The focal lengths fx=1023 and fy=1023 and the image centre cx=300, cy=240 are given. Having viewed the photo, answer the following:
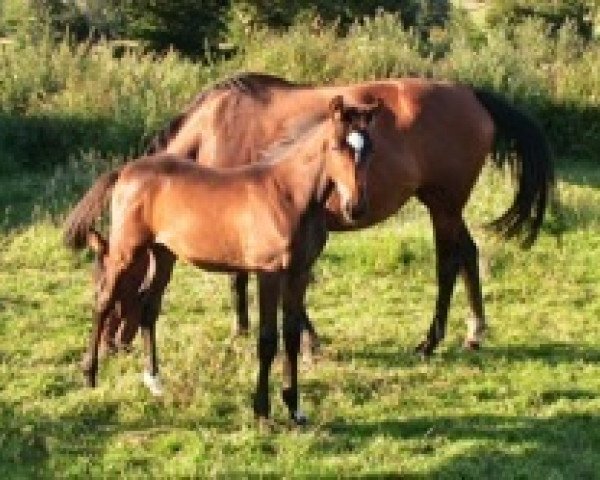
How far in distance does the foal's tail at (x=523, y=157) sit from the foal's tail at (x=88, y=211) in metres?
2.71

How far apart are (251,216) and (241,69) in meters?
10.7

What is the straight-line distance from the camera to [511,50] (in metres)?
16.0

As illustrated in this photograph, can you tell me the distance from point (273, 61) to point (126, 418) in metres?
10.4

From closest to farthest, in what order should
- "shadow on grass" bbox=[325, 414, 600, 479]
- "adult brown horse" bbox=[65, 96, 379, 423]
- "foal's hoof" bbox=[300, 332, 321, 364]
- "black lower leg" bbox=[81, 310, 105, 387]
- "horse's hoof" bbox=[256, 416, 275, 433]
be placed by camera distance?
"adult brown horse" bbox=[65, 96, 379, 423] < "shadow on grass" bbox=[325, 414, 600, 479] < "horse's hoof" bbox=[256, 416, 275, 433] < "black lower leg" bbox=[81, 310, 105, 387] < "foal's hoof" bbox=[300, 332, 321, 364]

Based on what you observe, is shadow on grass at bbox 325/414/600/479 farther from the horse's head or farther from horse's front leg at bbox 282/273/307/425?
the horse's head

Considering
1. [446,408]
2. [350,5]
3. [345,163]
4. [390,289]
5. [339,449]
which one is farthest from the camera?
[350,5]

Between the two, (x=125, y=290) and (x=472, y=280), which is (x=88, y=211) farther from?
(x=472, y=280)

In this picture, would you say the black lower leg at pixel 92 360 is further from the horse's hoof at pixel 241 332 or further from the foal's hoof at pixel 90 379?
the horse's hoof at pixel 241 332

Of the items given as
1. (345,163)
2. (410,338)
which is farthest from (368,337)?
(345,163)

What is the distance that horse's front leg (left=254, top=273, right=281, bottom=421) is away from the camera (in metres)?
4.83

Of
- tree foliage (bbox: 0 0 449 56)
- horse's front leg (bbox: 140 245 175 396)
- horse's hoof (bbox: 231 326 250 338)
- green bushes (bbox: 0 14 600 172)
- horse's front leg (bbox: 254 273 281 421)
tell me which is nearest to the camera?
horse's front leg (bbox: 254 273 281 421)

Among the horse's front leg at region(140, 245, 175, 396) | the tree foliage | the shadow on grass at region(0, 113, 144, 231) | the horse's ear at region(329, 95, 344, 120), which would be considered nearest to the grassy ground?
the horse's front leg at region(140, 245, 175, 396)

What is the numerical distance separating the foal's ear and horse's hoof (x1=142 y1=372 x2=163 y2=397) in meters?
0.71

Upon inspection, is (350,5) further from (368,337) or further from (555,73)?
(368,337)
